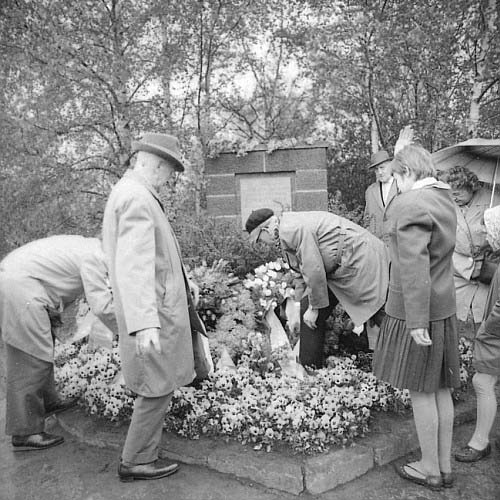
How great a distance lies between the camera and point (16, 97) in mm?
7590

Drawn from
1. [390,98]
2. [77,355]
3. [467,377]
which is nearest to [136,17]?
[390,98]

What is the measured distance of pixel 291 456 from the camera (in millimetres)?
2895

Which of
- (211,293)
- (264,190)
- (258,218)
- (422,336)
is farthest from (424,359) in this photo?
(264,190)

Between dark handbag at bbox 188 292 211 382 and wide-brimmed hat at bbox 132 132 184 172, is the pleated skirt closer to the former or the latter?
dark handbag at bbox 188 292 211 382

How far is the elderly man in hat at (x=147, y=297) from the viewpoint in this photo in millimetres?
2465

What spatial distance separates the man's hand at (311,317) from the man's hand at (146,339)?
140 centimetres

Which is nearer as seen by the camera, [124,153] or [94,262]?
[94,262]

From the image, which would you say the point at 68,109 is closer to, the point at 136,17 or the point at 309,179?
the point at 136,17

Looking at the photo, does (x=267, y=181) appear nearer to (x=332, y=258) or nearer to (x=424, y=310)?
(x=332, y=258)

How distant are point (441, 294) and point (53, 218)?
21.1ft

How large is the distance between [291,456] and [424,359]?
91cm

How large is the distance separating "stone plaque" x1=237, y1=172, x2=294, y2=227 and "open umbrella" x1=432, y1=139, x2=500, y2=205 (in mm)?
4235

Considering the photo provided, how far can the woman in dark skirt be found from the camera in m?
2.46

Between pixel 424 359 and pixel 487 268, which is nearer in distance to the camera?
pixel 424 359
